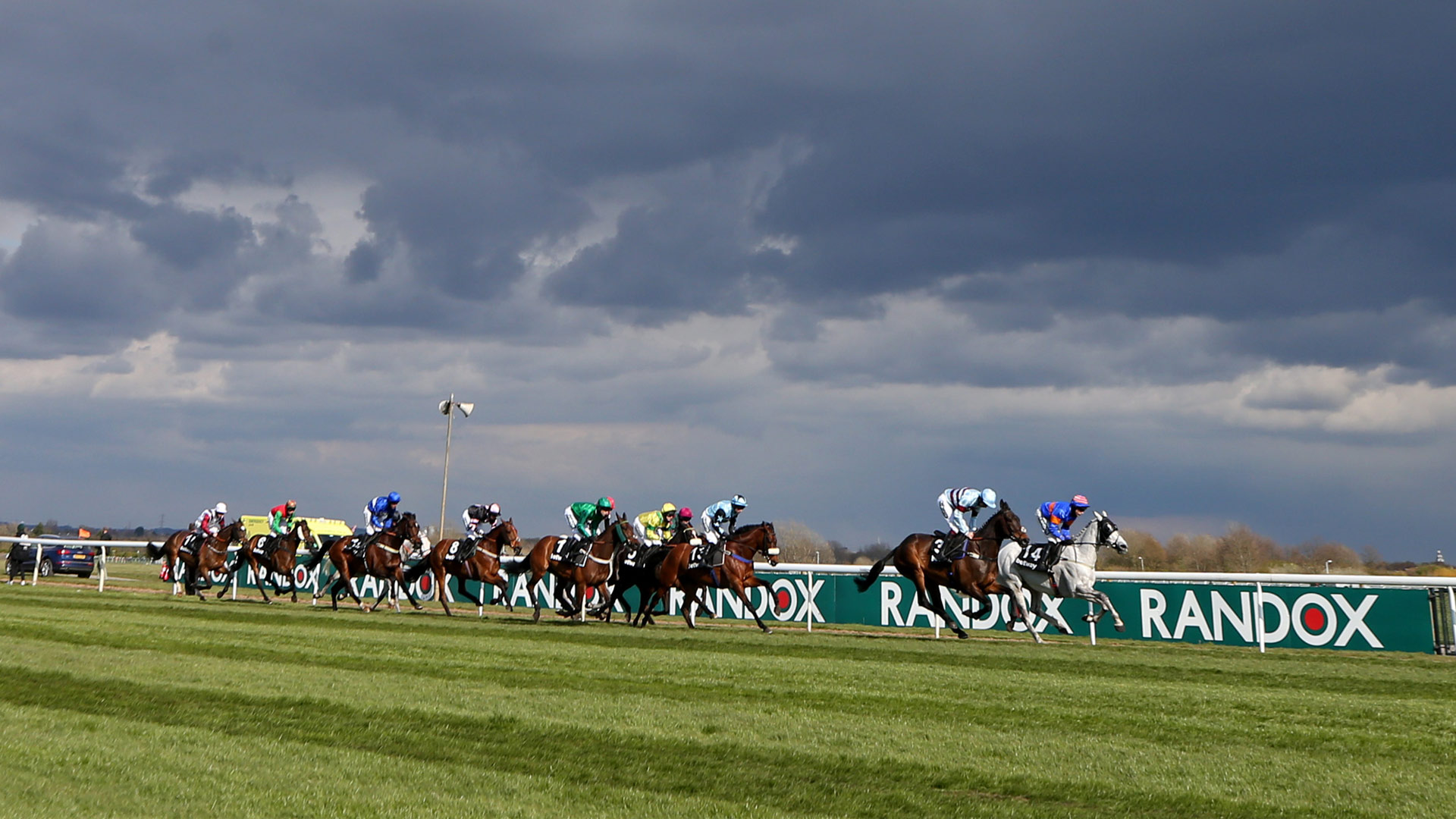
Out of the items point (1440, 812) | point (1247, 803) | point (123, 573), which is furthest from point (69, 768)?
point (123, 573)

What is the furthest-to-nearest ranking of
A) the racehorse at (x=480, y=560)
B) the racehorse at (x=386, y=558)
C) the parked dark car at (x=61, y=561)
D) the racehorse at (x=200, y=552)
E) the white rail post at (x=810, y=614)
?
the parked dark car at (x=61, y=561), the racehorse at (x=200, y=552), the racehorse at (x=386, y=558), the racehorse at (x=480, y=560), the white rail post at (x=810, y=614)

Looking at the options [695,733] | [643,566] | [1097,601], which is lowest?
[695,733]

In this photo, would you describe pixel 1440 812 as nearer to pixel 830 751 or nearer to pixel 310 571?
pixel 830 751

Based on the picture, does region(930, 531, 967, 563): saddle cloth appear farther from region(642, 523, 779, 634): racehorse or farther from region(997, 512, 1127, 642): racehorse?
region(642, 523, 779, 634): racehorse

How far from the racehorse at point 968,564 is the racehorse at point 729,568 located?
6.61ft

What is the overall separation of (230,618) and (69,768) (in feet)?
40.3

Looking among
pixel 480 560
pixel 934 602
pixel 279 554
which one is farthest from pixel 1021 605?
pixel 279 554

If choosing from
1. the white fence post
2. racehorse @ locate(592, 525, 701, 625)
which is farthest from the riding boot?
racehorse @ locate(592, 525, 701, 625)

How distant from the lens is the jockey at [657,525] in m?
19.7

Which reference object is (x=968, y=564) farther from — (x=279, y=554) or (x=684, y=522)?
(x=279, y=554)

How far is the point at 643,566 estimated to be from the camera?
60.5ft

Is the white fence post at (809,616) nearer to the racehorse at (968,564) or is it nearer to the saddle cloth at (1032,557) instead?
the racehorse at (968,564)

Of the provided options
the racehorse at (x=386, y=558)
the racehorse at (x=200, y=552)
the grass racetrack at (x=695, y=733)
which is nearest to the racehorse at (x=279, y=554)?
the racehorse at (x=200, y=552)

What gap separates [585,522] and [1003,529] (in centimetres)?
725
